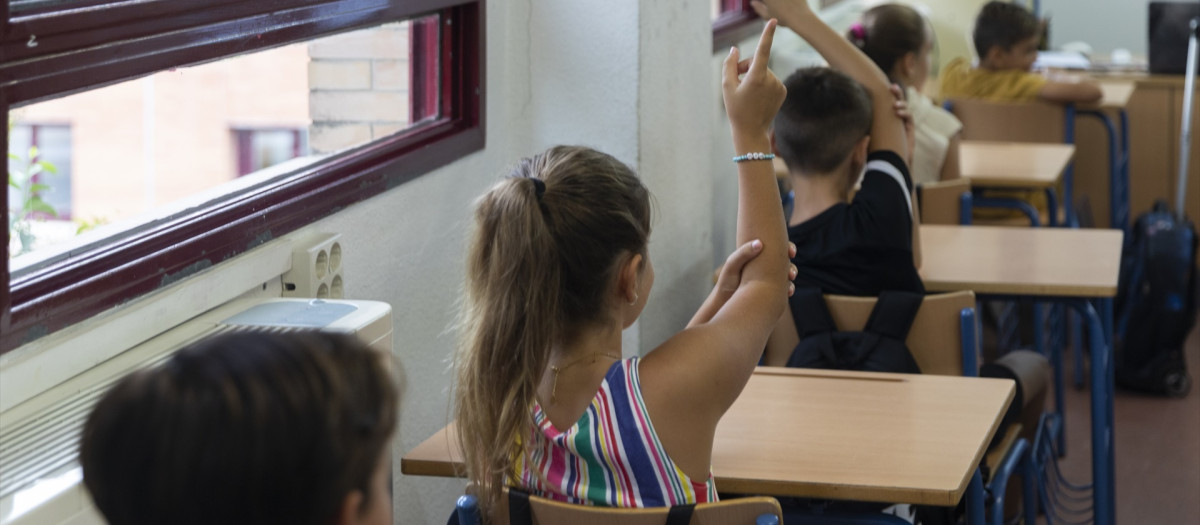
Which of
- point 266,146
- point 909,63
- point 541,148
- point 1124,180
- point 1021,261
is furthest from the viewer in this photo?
point 1124,180

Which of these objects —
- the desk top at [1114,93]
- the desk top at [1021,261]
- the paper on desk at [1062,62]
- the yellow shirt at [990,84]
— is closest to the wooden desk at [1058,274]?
the desk top at [1021,261]

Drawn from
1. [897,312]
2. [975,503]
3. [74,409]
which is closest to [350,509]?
[74,409]

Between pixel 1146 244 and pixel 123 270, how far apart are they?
3.61 meters

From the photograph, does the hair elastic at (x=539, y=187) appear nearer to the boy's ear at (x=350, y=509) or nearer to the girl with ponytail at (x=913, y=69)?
the boy's ear at (x=350, y=509)

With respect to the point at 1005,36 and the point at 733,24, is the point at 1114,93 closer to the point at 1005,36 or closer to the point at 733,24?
the point at 1005,36

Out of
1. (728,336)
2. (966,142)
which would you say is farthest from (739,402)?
(966,142)

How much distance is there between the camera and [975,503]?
77.5 inches

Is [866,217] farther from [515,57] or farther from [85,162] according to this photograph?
[85,162]

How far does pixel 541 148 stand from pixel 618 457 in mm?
1350

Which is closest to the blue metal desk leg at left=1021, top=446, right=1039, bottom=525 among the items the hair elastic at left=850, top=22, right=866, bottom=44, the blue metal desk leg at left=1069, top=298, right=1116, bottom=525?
the blue metal desk leg at left=1069, top=298, right=1116, bottom=525

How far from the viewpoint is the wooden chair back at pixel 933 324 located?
88.3 inches

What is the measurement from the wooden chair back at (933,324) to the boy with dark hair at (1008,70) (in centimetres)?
278

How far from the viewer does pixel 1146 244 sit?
4227mm

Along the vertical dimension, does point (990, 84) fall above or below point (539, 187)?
above
